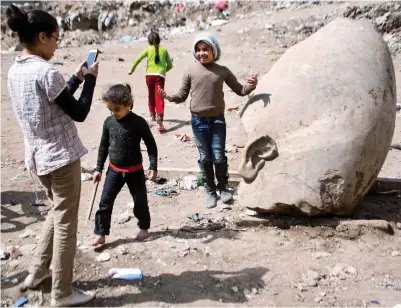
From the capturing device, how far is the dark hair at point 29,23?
7.97 ft

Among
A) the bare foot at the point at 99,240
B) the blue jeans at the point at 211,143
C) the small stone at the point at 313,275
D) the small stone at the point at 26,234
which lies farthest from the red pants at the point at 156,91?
the small stone at the point at 313,275

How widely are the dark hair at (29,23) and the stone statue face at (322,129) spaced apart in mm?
1852

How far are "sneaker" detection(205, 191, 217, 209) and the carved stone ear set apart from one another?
2.27 feet

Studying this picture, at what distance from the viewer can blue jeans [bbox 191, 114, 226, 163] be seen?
14.4 ft

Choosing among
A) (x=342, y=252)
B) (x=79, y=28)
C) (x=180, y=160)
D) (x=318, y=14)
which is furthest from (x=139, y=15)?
(x=342, y=252)

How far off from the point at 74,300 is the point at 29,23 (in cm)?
167

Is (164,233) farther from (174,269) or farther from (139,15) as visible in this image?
(139,15)

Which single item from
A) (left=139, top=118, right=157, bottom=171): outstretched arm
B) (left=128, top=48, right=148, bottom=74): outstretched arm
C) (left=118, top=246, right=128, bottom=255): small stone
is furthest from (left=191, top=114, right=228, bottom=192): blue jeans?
(left=128, top=48, right=148, bottom=74): outstretched arm

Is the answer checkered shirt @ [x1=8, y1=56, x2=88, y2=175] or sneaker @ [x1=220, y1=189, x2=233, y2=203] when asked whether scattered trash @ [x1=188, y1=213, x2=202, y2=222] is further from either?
checkered shirt @ [x1=8, y1=56, x2=88, y2=175]

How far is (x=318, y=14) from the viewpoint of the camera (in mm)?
14469

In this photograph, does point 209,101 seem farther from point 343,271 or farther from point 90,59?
point 343,271

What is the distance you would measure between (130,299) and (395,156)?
13.5 ft

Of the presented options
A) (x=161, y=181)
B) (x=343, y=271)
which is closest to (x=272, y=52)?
(x=161, y=181)

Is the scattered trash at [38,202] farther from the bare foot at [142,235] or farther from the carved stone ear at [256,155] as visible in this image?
the carved stone ear at [256,155]
